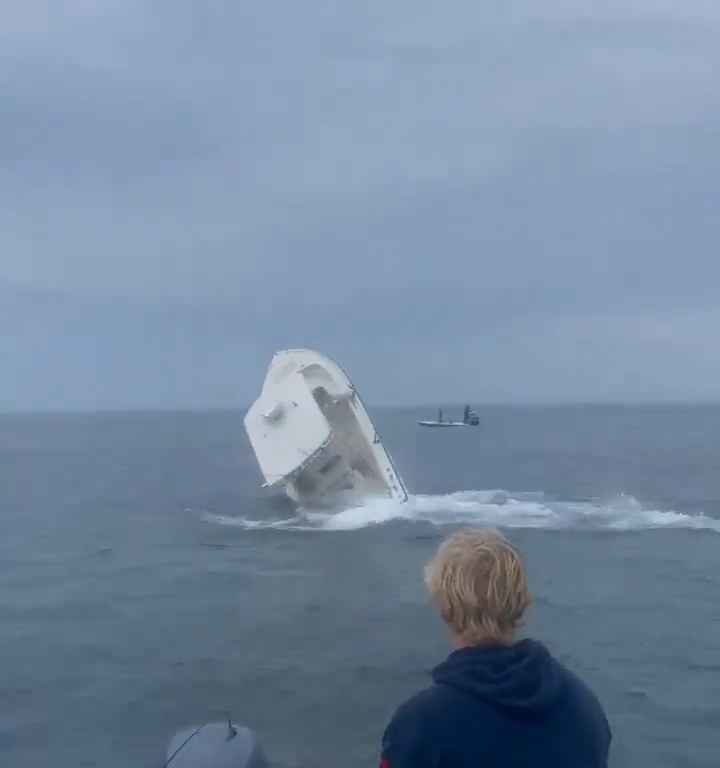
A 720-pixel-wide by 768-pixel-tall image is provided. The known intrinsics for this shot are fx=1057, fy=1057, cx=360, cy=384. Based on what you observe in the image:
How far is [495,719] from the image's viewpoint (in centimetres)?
333

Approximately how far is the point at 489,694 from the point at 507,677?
0.10m

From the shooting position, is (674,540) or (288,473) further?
(288,473)

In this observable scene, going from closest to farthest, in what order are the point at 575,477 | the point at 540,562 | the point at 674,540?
the point at 540,562
the point at 674,540
the point at 575,477

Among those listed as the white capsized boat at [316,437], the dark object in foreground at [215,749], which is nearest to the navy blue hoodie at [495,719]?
the dark object in foreground at [215,749]

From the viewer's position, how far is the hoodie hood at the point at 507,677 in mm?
3342

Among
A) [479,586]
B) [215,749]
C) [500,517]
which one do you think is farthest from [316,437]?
[479,586]

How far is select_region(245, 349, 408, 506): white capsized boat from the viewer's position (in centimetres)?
3962

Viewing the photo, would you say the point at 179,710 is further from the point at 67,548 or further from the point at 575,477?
the point at 575,477

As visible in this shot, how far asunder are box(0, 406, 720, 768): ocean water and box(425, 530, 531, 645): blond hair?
12.1m

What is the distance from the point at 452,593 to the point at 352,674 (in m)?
16.4

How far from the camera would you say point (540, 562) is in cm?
3116

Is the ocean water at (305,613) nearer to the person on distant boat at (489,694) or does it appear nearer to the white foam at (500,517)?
the white foam at (500,517)

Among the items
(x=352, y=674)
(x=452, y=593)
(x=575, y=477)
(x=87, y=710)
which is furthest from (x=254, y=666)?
(x=575, y=477)

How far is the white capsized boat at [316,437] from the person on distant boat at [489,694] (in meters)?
35.4
